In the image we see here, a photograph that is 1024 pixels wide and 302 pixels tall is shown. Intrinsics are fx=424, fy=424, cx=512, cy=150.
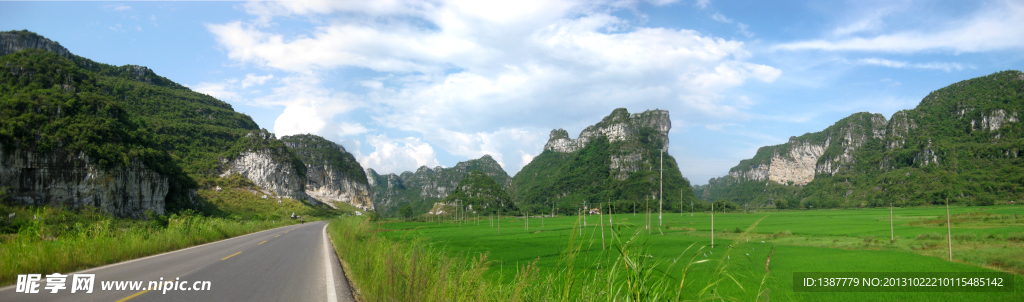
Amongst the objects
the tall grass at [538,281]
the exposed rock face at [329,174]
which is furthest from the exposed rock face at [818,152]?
the tall grass at [538,281]

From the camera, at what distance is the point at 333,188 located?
14050 cm

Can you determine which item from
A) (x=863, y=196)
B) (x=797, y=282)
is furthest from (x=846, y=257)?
(x=863, y=196)

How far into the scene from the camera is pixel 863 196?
98.0 meters

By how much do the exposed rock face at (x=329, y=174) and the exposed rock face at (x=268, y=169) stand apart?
1108 inches

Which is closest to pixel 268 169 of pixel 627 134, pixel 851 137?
pixel 627 134

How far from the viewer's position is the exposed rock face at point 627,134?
125875mm

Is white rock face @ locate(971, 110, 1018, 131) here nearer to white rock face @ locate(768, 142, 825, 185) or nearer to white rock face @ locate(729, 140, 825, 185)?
white rock face @ locate(729, 140, 825, 185)

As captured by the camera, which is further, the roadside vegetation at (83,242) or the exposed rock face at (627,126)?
the exposed rock face at (627,126)

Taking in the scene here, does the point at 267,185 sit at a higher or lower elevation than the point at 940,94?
lower

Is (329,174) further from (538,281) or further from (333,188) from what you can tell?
(538,281)

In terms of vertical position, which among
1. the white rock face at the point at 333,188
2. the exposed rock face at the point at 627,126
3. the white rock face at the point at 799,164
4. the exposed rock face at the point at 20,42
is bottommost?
the white rock face at the point at 333,188

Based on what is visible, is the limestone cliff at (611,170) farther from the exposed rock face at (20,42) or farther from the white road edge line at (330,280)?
the exposed rock face at (20,42)

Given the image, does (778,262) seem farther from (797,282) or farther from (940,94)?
(940,94)

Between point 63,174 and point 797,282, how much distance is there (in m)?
57.6
